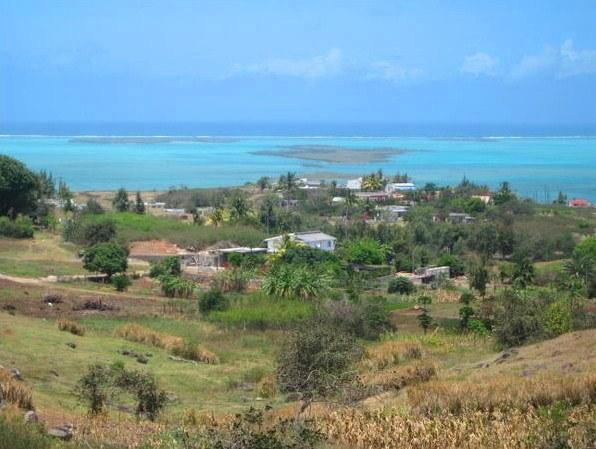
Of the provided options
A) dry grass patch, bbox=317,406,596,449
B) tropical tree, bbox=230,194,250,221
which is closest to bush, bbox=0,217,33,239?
tropical tree, bbox=230,194,250,221

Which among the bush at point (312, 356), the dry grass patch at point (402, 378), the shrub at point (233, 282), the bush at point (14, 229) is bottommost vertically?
the shrub at point (233, 282)

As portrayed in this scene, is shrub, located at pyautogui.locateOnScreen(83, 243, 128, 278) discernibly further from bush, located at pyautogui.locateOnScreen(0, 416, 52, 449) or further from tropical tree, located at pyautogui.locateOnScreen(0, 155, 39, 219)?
bush, located at pyautogui.locateOnScreen(0, 416, 52, 449)

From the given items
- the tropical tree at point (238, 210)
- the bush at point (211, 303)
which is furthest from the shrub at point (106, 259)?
the tropical tree at point (238, 210)

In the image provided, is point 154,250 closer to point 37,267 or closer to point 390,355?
point 37,267

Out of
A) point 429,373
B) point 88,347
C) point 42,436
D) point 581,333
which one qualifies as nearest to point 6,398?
point 42,436

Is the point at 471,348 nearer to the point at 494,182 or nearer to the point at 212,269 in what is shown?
the point at 212,269

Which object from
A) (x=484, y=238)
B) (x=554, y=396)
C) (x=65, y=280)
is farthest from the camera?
(x=484, y=238)

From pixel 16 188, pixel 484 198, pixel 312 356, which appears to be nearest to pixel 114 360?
pixel 312 356

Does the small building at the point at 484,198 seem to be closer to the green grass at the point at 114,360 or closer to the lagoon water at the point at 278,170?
the lagoon water at the point at 278,170
